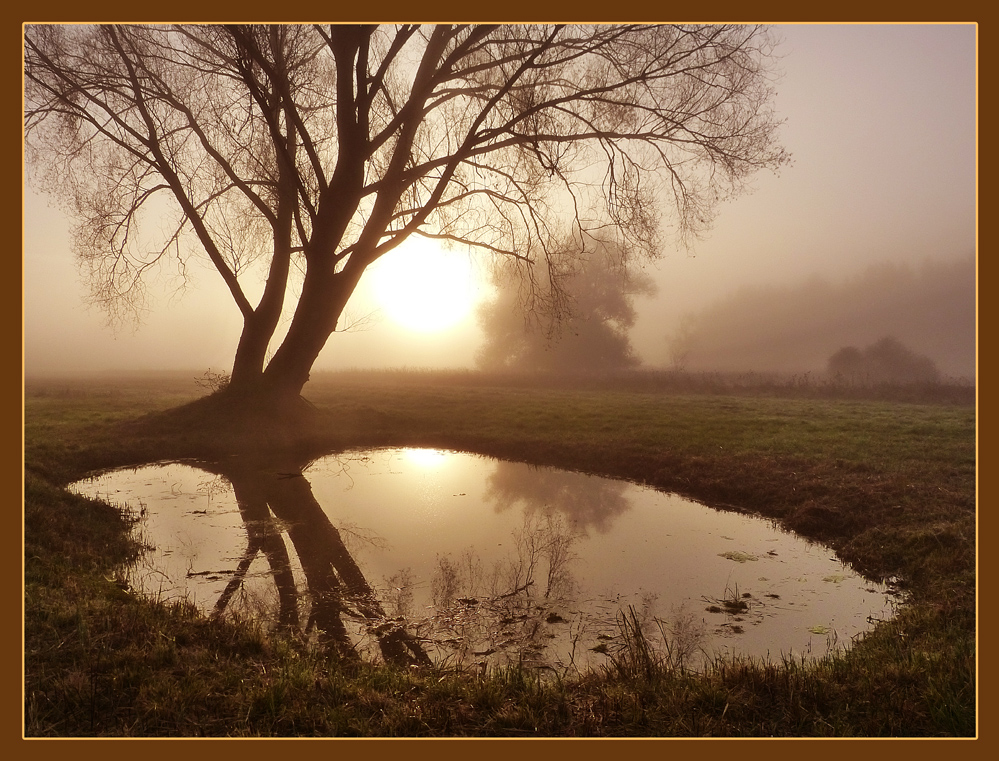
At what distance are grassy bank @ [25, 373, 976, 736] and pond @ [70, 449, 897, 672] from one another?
1.28ft

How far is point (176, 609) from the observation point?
4512 mm

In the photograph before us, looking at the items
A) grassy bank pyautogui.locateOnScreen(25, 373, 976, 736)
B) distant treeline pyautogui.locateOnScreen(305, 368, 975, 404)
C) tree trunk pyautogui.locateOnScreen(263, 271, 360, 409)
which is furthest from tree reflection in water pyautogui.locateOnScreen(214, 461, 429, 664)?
distant treeline pyautogui.locateOnScreen(305, 368, 975, 404)

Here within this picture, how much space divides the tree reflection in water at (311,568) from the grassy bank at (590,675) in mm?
436

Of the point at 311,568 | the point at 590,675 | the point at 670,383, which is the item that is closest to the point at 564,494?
the point at 311,568

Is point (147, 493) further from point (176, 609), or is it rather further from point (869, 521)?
point (869, 521)

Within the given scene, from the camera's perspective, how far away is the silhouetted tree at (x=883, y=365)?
77.9 ft

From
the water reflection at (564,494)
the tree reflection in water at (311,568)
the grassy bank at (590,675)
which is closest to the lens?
the grassy bank at (590,675)

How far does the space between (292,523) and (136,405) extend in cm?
1198

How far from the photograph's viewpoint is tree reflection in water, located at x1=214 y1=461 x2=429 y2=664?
14.7ft

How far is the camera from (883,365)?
25.4 metres

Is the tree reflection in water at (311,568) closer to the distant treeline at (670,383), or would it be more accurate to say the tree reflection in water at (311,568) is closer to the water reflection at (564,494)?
the water reflection at (564,494)

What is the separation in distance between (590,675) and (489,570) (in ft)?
7.37

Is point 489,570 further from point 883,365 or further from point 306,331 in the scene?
point 883,365

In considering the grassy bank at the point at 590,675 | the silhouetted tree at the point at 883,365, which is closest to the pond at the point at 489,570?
the grassy bank at the point at 590,675
